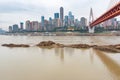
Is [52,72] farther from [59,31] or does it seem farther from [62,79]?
[59,31]

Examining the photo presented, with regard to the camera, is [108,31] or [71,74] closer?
[71,74]

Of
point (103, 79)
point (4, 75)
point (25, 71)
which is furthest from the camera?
point (25, 71)

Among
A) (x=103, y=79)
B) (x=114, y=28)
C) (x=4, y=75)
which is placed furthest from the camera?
(x=114, y=28)

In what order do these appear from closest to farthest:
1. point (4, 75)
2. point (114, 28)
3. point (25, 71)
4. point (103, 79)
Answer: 1. point (103, 79)
2. point (4, 75)
3. point (25, 71)
4. point (114, 28)

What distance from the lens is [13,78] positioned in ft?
35.6

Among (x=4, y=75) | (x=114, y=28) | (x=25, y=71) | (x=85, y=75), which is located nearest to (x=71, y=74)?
(x=85, y=75)

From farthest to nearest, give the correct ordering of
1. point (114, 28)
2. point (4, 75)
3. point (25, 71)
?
point (114, 28) < point (25, 71) < point (4, 75)

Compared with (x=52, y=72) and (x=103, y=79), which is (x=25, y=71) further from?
(x=103, y=79)

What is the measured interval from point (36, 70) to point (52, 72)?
1126 mm

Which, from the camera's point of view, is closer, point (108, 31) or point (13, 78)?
point (13, 78)

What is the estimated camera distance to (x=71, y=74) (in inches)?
461

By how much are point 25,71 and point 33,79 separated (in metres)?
1.84

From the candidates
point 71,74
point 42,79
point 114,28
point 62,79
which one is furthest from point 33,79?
point 114,28

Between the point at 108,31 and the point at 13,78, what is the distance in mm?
121039
